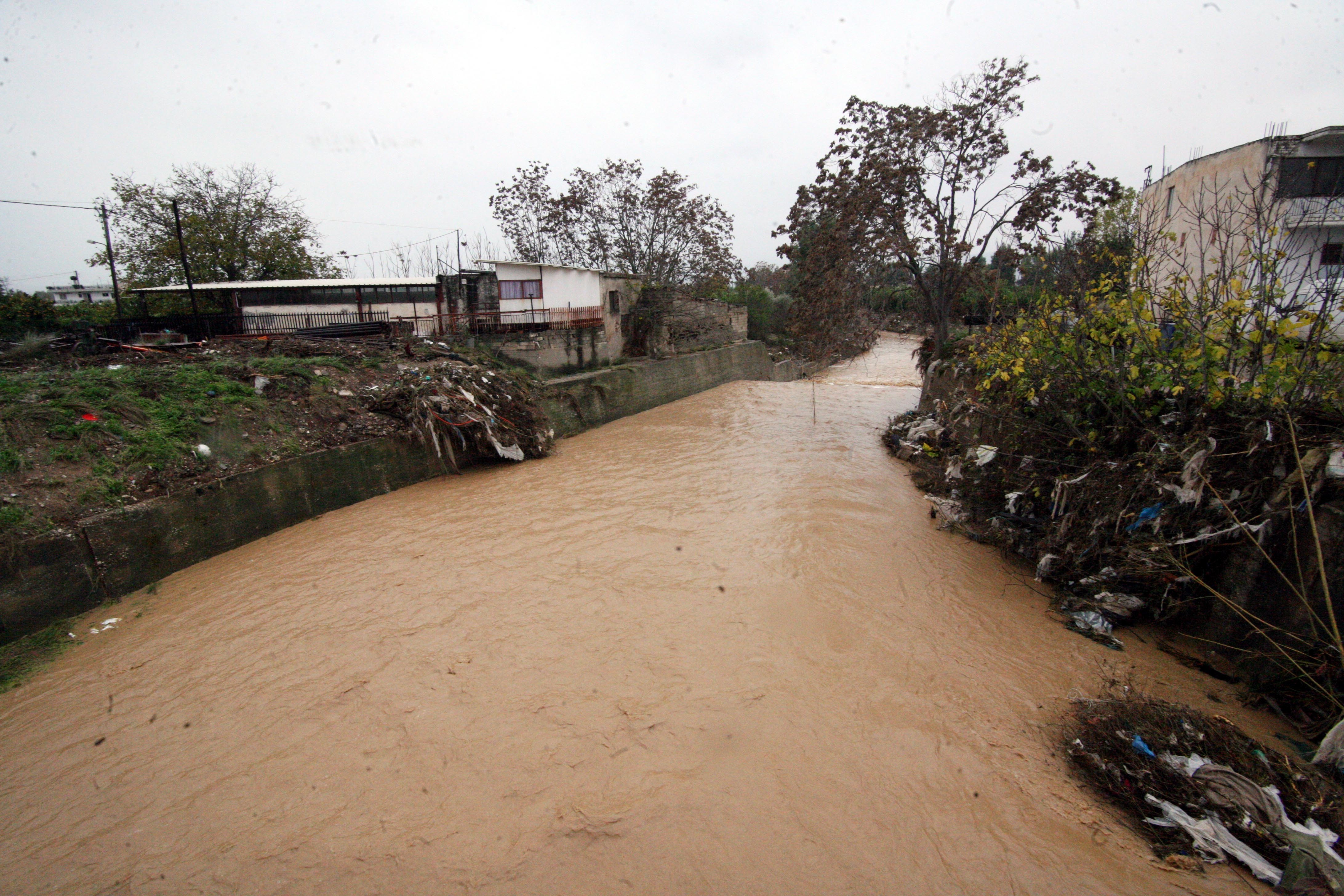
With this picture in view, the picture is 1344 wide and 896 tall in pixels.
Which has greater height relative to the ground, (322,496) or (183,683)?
(322,496)

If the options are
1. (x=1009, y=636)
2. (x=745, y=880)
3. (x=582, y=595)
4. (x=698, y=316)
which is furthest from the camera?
(x=698, y=316)

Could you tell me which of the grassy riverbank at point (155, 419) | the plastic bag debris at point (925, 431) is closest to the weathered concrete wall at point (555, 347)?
the grassy riverbank at point (155, 419)

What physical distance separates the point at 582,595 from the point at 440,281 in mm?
16101

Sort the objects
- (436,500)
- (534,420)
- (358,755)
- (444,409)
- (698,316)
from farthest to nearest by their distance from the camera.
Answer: (698,316) < (534,420) < (444,409) < (436,500) < (358,755)

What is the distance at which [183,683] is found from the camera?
4.44 m

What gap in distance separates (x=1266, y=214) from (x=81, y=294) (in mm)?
57252

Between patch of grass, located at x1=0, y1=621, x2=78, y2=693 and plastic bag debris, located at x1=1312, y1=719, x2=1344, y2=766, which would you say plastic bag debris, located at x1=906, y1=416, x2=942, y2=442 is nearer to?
plastic bag debris, located at x1=1312, y1=719, x2=1344, y2=766

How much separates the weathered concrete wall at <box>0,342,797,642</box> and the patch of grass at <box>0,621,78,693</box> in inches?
3.7

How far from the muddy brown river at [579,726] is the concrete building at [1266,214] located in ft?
10.7

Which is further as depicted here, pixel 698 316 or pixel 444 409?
pixel 698 316

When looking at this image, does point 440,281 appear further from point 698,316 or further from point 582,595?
point 582,595

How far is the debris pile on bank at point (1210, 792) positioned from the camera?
2541mm

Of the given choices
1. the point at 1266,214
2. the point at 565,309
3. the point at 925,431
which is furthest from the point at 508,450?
the point at 565,309

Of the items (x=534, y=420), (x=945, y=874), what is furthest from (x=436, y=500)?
(x=945, y=874)
